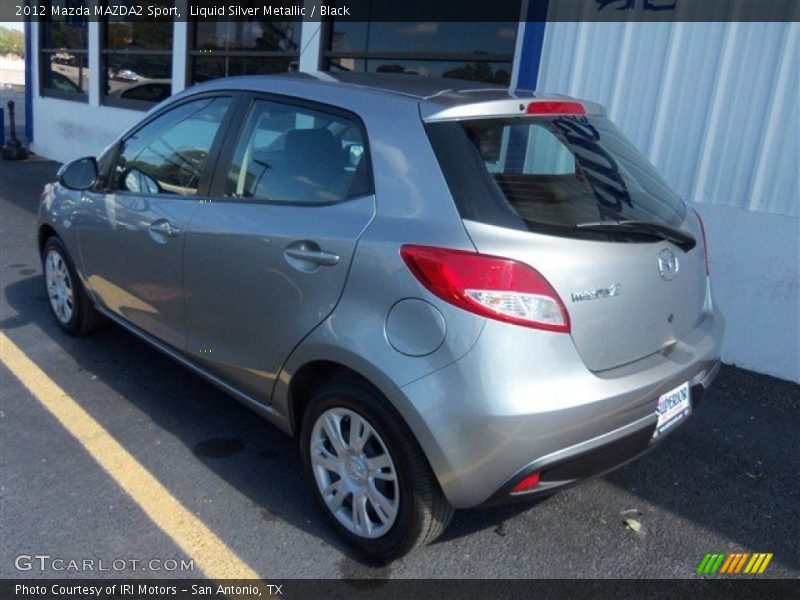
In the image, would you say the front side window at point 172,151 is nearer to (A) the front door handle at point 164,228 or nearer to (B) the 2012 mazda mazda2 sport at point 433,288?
(B) the 2012 mazda mazda2 sport at point 433,288

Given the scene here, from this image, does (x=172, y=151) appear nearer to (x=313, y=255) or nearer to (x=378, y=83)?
(x=378, y=83)

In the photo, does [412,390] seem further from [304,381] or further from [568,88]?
[568,88]

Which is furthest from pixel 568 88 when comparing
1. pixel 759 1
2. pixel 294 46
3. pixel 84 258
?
pixel 294 46

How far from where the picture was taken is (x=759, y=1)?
4375mm

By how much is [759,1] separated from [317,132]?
10.5ft

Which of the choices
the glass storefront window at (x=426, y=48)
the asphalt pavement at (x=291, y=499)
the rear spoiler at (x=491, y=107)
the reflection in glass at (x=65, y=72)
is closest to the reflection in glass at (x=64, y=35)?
the reflection in glass at (x=65, y=72)

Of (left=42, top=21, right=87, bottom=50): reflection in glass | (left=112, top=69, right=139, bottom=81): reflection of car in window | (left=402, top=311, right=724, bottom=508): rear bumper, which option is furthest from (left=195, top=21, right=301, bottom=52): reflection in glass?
(left=402, top=311, right=724, bottom=508): rear bumper

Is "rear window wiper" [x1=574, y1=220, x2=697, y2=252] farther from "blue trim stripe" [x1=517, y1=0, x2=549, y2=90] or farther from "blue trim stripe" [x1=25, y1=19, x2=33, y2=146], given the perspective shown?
"blue trim stripe" [x1=25, y1=19, x2=33, y2=146]

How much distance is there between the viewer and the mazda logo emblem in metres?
2.50

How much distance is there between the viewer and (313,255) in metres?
2.56

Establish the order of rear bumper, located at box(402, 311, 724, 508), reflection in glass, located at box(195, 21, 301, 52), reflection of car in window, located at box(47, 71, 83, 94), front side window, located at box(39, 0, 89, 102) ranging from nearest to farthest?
rear bumper, located at box(402, 311, 724, 508) < reflection in glass, located at box(195, 21, 301, 52) < front side window, located at box(39, 0, 89, 102) < reflection of car in window, located at box(47, 71, 83, 94)

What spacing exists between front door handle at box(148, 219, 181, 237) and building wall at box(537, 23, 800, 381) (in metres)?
3.36

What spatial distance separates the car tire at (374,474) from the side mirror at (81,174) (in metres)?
2.09

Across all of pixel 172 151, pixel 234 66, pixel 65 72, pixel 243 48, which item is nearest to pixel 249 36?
pixel 243 48
